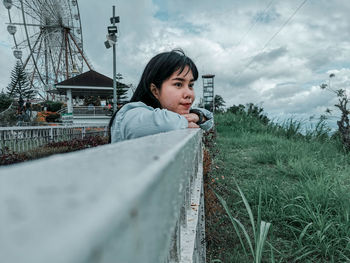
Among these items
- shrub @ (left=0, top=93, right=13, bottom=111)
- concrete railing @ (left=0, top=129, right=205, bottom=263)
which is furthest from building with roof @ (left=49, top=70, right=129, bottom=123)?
concrete railing @ (left=0, top=129, right=205, bottom=263)

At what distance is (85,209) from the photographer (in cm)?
14

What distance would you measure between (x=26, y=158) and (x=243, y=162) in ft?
18.4

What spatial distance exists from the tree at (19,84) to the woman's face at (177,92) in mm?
32901

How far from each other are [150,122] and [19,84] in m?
33.8

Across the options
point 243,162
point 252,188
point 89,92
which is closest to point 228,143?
point 243,162

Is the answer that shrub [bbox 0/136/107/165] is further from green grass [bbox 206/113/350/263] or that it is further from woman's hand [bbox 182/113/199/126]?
woman's hand [bbox 182/113/199/126]

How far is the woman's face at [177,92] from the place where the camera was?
1.88 metres

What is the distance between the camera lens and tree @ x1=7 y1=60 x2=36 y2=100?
100.0ft

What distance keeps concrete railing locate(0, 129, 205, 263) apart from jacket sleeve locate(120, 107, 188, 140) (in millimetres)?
976

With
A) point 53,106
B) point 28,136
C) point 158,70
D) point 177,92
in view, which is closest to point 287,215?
point 177,92

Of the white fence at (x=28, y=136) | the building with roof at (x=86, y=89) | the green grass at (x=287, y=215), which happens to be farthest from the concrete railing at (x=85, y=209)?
the building with roof at (x=86, y=89)

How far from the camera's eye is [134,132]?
4.33 feet

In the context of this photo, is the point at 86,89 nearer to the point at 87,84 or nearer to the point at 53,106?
the point at 87,84

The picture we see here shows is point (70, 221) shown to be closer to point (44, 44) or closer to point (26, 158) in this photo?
point (26, 158)
